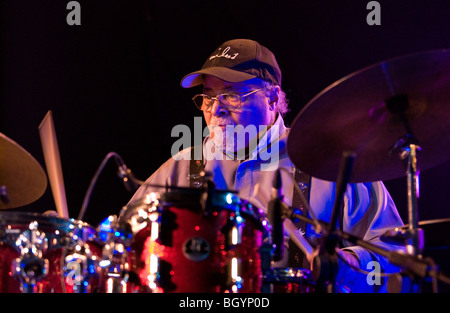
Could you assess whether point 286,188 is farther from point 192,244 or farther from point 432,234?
point 192,244

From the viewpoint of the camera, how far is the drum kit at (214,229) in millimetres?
1592

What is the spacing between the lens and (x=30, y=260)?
5.37 ft

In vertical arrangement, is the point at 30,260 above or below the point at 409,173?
below

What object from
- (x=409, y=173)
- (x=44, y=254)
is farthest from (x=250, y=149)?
(x=44, y=254)

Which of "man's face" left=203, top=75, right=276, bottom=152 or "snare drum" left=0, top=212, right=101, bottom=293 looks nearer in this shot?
"snare drum" left=0, top=212, right=101, bottom=293

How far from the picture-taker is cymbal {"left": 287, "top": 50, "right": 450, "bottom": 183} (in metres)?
1.59

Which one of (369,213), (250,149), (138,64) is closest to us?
(369,213)

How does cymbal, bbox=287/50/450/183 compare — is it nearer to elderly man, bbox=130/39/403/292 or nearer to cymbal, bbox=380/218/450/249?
cymbal, bbox=380/218/450/249

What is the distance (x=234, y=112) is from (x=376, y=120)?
3.77ft

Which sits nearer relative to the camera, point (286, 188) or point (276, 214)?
point (276, 214)

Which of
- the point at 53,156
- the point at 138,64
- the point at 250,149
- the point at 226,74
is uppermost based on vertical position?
the point at 138,64

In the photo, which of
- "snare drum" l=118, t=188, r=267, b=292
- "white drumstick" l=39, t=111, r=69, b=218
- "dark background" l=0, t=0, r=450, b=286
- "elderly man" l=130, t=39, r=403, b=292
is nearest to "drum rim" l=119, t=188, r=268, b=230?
"snare drum" l=118, t=188, r=267, b=292

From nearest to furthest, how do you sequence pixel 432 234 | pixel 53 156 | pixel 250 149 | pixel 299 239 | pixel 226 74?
pixel 432 234 → pixel 53 156 → pixel 299 239 → pixel 226 74 → pixel 250 149
